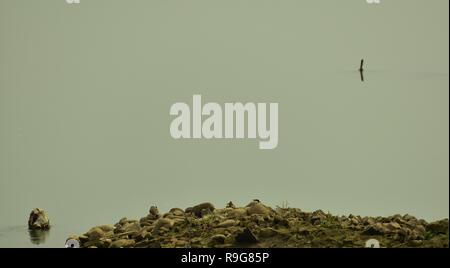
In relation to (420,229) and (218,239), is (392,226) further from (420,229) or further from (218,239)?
(218,239)

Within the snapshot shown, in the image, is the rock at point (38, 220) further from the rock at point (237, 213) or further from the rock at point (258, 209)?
the rock at point (258, 209)

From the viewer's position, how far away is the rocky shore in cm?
1590

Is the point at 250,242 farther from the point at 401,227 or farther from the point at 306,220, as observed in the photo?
the point at 401,227

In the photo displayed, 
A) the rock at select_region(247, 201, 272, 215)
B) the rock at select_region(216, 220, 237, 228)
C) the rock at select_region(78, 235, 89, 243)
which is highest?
the rock at select_region(247, 201, 272, 215)

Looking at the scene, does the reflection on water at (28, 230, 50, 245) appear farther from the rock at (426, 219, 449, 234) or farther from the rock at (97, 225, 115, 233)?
the rock at (426, 219, 449, 234)

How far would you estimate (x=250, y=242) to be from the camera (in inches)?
625

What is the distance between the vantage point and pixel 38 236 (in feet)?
60.3

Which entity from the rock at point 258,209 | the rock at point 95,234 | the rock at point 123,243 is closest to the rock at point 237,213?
the rock at point 258,209

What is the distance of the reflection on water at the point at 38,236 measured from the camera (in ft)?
58.4

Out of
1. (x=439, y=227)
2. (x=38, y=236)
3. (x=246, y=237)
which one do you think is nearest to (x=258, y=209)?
(x=246, y=237)

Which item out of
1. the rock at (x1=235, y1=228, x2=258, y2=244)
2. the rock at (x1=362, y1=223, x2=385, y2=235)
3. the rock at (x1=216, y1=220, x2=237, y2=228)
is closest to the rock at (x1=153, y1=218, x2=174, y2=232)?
the rock at (x1=216, y1=220, x2=237, y2=228)

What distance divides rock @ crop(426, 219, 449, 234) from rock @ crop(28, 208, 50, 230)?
10400 mm

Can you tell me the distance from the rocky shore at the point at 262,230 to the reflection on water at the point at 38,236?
92 cm

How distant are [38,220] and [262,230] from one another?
6984 millimetres
